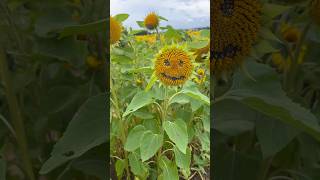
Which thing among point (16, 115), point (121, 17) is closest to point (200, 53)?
point (121, 17)

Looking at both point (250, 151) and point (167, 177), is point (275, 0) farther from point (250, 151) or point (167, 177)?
point (167, 177)

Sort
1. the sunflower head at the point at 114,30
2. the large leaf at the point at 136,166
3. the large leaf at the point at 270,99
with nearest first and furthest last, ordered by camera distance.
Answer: the large leaf at the point at 270,99 → the sunflower head at the point at 114,30 → the large leaf at the point at 136,166

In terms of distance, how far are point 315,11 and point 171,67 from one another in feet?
0.67

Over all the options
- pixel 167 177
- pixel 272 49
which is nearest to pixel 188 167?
pixel 167 177

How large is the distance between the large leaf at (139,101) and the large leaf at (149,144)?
0.04 metres

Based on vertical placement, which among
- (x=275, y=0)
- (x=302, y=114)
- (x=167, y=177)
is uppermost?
(x=275, y=0)

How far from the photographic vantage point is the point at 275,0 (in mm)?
465

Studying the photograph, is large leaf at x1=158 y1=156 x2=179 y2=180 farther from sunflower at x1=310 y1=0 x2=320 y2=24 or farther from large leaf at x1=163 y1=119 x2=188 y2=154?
sunflower at x1=310 y1=0 x2=320 y2=24

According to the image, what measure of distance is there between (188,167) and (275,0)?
272mm

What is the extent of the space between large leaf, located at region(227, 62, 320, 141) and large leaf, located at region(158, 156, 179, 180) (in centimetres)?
21

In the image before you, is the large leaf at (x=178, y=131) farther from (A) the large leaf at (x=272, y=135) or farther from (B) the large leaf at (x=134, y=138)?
(A) the large leaf at (x=272, y=135)

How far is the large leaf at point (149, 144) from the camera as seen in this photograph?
587 mm

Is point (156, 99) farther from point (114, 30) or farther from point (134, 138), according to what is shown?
point (114, 30)

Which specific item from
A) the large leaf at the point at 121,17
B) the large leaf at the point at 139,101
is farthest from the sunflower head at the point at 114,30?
the large leaf at the point at 139,101
